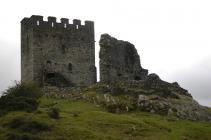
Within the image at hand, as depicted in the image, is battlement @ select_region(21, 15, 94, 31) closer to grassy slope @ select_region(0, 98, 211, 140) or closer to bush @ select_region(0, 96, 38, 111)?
grassy slope @ select_region(0, 98, 211, 140)

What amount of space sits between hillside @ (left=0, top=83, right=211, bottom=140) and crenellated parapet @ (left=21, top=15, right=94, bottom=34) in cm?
1911

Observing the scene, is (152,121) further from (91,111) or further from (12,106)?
(12,106)

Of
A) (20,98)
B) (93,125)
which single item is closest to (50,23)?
(20,98)

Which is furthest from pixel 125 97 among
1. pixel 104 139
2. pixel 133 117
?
pixel 104 139

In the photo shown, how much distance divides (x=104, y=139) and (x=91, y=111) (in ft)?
43.4

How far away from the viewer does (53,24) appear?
329 feet

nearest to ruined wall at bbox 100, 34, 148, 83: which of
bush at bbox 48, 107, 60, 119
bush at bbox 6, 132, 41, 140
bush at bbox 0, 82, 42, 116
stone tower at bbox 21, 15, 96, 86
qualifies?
stone tower at bbox 21, 15, 96, 86

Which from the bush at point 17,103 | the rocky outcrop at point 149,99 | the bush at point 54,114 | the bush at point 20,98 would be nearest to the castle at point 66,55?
the rocky outcrop at point 149,99

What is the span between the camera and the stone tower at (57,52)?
98062 millimetres

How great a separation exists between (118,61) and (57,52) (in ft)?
29.8

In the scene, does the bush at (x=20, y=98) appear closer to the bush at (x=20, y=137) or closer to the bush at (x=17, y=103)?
the bush at (x=17, y=103)

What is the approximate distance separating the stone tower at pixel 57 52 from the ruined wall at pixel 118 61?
5.13 meters

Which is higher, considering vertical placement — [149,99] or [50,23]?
[50,23]

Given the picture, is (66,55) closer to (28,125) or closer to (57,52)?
(57,52)
